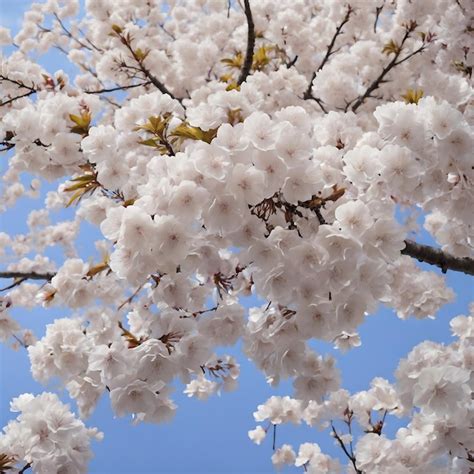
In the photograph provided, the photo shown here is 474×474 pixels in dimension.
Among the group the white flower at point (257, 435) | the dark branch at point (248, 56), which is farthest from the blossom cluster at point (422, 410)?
the dark branch at point (248, 56)

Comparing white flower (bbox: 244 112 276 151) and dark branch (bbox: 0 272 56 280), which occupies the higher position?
dark branch (bbox: 0 272 56 280)

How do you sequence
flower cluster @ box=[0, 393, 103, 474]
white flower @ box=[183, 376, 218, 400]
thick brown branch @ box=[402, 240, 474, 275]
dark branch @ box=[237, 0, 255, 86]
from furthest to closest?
white flower @ box=[183, 376, 218, 400]
dark branch @ box=[237, 0, 255, 86]
thick brown branch @ box=[402, 240, 474, 275]
flower cluster @ box=[0, 393, 103, 474]

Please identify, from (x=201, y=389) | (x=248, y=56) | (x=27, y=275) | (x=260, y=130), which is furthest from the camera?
(x=201, y=389)

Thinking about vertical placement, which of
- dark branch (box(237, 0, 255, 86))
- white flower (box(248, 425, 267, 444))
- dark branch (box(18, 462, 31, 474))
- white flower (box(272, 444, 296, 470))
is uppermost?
dark branch (box(237, 0, 255, 86))

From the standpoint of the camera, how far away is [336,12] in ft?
19.5

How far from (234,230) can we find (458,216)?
3.56 ft

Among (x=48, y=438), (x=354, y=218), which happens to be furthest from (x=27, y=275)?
(x=354, y=218)

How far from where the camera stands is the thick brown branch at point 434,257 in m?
2.74

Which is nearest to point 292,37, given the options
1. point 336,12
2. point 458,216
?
point 336,12

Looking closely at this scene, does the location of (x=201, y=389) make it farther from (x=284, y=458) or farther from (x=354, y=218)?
(x=354, y=218)

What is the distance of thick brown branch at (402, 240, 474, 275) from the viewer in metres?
2.74

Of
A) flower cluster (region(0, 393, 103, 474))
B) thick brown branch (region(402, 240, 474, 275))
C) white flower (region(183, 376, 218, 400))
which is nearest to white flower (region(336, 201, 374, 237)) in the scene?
thick brown branch (region(402, 240, 474, 275))

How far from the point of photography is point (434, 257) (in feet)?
9.23

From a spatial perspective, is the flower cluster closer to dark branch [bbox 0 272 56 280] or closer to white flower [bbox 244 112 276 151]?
dark branch [bbox 0 272 56 280]
